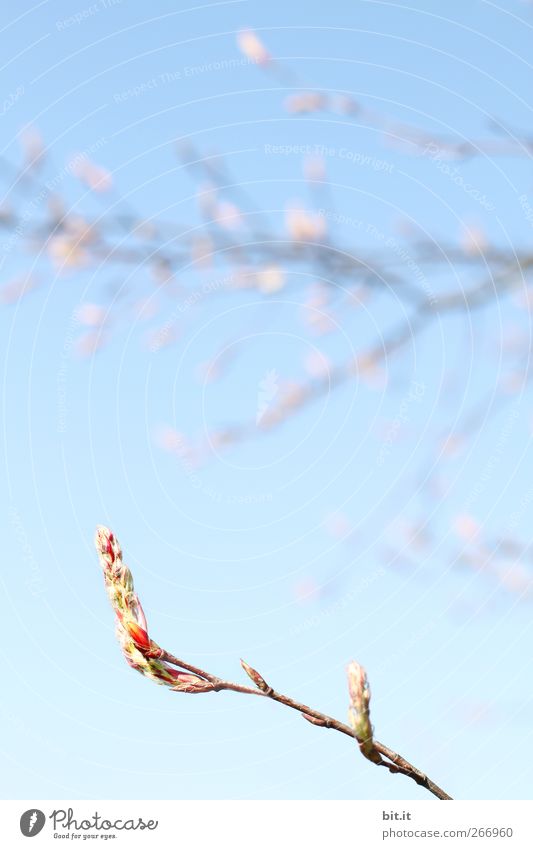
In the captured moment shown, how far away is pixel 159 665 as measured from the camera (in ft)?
5.30

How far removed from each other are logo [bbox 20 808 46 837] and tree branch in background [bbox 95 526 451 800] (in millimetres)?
937

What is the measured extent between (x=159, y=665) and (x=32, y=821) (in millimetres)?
978

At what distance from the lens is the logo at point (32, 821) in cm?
226

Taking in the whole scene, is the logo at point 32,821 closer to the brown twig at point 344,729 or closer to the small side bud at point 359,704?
the brown twig at point 344,729

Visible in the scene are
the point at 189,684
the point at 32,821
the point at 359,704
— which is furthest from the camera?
the point at 32,821

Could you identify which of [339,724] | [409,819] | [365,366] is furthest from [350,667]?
[365,366]

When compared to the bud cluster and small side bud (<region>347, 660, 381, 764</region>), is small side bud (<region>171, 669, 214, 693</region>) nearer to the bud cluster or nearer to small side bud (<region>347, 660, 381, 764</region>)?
the bud cluster

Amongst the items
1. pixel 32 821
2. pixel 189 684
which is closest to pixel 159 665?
pixel 189 684

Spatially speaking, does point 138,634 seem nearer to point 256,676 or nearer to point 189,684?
point 189,684

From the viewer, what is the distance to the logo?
2262 millimetres

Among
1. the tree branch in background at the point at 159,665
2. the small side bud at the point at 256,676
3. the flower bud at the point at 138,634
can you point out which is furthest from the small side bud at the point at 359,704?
the flower bud at the point at 138,634

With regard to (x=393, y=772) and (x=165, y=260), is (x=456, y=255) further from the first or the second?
(x=393, y=772)

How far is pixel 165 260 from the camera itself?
300 cm

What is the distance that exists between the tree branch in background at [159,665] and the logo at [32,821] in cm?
94
